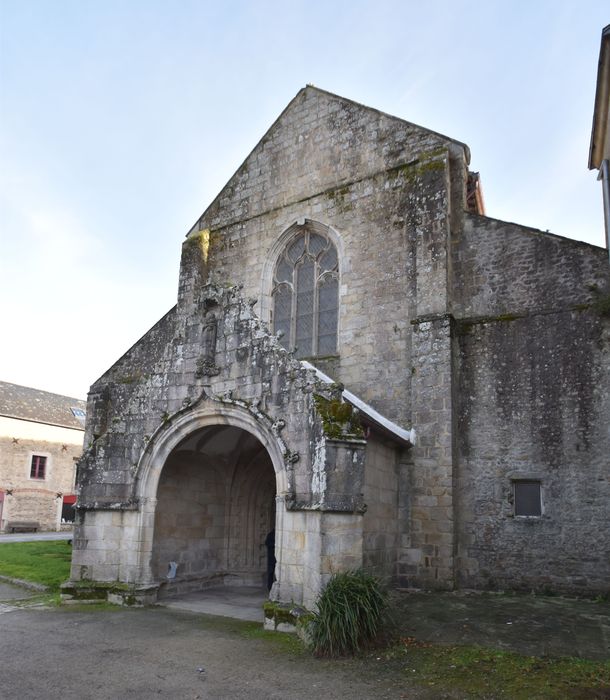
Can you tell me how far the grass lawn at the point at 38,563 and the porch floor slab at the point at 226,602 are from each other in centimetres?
255

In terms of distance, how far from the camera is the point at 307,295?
1412 cm

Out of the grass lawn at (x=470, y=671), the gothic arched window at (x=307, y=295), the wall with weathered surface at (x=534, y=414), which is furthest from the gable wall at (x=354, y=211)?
the grass lawn at (x=470, y=671)

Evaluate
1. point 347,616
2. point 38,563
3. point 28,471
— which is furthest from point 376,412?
point 28,471

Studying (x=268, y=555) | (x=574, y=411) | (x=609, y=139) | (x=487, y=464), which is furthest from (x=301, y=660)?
(x=609, y=139)

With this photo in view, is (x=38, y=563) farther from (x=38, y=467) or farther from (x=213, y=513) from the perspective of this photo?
(x=38, y=467)

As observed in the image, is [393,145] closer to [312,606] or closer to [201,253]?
[201,253]

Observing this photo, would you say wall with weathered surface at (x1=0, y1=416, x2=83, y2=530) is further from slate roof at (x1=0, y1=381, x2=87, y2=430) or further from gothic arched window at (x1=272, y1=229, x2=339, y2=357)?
gothic arched window at (x1=272, y1=229, x2=339, y2=357)

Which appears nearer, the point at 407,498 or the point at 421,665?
the point at 421,665

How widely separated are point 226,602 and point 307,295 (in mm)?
6959

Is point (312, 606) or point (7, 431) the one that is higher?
point (7, 431)

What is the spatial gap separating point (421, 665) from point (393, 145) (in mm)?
10560

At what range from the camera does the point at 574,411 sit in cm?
1035

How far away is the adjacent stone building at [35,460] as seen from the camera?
28.8m

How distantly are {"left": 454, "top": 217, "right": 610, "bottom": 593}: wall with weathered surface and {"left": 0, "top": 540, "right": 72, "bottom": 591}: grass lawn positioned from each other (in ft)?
24.9
